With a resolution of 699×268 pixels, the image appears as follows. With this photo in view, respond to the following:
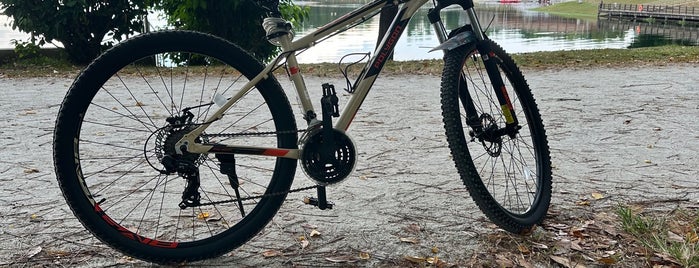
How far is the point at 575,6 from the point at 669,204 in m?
74.5

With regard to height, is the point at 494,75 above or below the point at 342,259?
above

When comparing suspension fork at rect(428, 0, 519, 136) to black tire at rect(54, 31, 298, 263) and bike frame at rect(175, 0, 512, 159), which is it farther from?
black tire at rect(54, 31, 298, 263)

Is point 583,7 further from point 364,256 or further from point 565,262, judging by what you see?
point 364,256

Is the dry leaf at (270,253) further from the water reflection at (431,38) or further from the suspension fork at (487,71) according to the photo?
the suspension fork at (487,71)

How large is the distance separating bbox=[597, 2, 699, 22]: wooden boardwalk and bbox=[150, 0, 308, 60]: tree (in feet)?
161

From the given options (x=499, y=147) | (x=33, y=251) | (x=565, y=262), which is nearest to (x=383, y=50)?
(x=499, y=147)

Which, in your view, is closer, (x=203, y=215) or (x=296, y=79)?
(x=296, y=79)

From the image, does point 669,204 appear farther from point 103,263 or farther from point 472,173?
point 103,263

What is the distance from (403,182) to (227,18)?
263 inches

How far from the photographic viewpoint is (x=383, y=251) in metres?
2.63

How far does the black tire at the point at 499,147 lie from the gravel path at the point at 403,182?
0.19m

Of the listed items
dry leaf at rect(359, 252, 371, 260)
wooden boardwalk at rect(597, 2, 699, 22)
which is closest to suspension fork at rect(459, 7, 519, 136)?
dry leaf at rect(359, 252, 371, 260)

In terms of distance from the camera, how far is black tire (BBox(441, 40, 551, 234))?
8.18 feet

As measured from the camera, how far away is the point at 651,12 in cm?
5484
